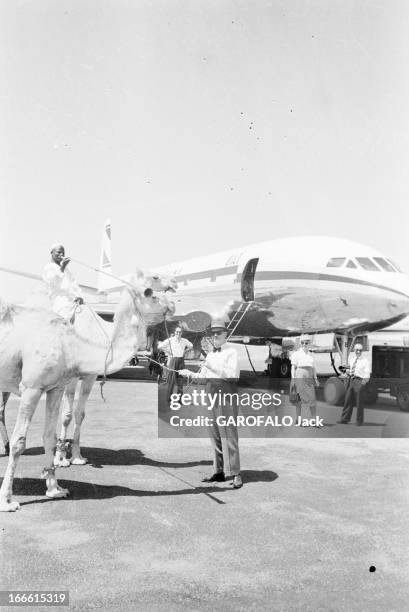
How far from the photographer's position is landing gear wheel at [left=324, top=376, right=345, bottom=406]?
1419 cm

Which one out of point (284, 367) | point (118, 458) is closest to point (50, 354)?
point (118, 458)

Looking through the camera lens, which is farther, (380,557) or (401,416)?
(401,416)

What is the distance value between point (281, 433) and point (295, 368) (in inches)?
78.6

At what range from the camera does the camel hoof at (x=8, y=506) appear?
18.4 ft

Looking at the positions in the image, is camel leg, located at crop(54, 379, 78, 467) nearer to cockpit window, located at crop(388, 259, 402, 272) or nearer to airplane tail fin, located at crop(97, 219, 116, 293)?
cockpit window, located at crop(388, 259, 402, 272)

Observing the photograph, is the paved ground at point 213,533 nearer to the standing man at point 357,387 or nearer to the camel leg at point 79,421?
the camel leg at point 79,421

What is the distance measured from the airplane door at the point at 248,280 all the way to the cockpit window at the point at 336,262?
322 cm

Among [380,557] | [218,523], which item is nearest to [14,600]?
[218,523]

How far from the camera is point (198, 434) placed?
10.2 meters

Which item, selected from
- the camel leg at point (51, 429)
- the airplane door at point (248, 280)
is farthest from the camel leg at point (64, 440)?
the airplane door at point (248, 280)

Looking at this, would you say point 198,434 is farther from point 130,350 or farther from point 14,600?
point 14,600

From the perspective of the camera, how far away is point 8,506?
18.5 ft

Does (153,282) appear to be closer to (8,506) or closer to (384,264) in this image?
(8,506)

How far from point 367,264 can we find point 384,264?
0.45 metres
